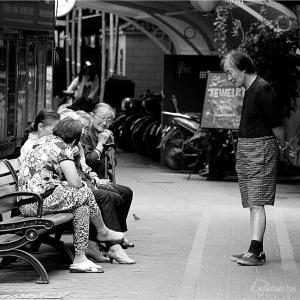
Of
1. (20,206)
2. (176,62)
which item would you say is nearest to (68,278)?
(20,206)

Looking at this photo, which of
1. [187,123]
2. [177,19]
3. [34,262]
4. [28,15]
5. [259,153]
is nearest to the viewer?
[34,262]

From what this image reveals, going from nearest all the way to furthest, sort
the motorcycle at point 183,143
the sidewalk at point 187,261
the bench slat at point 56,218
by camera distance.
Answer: the sidewalk at point 187,261
the bench slat at point 56,218
the motorcycle at point 183,143

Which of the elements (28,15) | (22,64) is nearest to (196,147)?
(22,64)

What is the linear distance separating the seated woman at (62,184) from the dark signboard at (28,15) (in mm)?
5146

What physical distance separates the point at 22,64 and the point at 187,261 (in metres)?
6.74

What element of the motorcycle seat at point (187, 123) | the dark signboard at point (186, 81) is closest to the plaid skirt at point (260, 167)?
the motorcycle seat at point (187, 123)

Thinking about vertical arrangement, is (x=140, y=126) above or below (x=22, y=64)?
below

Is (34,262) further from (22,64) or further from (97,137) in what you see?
(22,64)

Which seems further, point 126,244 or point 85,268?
point 126,244

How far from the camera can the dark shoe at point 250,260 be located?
9.02m

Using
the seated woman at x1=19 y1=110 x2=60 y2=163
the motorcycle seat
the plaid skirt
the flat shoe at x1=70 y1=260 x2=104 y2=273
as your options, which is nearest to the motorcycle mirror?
the motorcycle seat

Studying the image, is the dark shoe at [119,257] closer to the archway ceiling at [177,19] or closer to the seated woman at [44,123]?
the seated woman at [44,123]

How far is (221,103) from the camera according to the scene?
1706 cm

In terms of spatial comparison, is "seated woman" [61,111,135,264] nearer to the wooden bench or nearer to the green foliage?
the wooden bench
